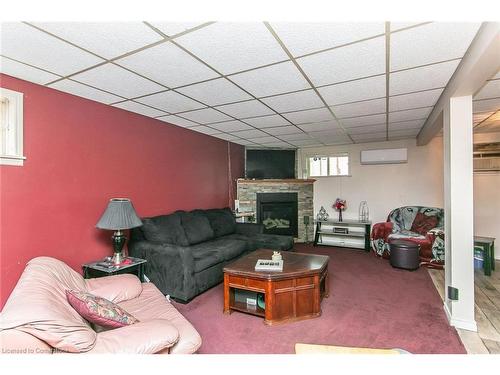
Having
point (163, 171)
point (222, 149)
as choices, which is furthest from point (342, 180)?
point (163, 171)

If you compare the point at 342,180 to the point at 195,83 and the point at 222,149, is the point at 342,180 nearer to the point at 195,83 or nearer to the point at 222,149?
the point at 222,149

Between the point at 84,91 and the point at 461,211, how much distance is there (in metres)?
3.78

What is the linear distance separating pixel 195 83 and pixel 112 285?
1920mm

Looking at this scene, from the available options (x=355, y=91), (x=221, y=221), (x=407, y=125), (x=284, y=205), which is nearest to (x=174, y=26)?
(x=355, y=91)

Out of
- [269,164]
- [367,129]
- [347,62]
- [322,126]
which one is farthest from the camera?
[269,164]

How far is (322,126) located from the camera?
13.4 feet

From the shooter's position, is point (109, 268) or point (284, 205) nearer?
point (109, 268)

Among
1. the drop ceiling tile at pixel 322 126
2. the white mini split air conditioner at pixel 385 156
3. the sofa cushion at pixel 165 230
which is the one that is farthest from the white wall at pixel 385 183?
the sofa cushion at pixel 165 230

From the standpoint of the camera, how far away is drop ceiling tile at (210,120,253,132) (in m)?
3.86

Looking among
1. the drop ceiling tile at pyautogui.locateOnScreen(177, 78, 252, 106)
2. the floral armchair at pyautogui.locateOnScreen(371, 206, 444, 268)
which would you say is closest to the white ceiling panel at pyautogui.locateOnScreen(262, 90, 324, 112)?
the drop ceiling tile at pyautogui.locateOnScreen(177, 78, 252, 106)

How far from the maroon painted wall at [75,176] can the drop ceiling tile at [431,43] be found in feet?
9.74

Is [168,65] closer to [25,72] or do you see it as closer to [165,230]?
[25,72]

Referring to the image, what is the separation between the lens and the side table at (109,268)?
261 cm

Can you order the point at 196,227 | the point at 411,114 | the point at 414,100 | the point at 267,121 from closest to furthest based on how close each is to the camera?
the point at 414,100 < the point at 411,114 < the point at 267,121 < the point at 196,227
